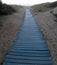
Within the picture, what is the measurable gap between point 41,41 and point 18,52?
8.18ft

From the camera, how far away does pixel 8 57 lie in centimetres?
1117

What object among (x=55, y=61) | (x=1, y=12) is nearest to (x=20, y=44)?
(x=55, y=61)

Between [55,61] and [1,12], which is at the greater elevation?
[1,12]

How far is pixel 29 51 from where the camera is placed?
12078 mm

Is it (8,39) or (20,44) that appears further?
(8,39)

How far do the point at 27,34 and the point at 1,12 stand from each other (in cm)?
1163

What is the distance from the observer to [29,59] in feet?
35.6

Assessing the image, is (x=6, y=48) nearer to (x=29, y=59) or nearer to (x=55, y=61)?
(x=29, y=59)

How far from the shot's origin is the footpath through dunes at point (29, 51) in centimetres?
1059

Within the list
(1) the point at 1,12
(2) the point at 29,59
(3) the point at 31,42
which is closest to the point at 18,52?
(2) the point at 29,59

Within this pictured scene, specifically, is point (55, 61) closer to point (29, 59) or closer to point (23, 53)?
point (29, 59)

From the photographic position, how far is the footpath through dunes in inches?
417

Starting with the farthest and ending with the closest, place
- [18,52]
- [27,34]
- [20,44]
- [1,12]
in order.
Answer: [1,12]
[27,34]
[20,44]
[18,52]

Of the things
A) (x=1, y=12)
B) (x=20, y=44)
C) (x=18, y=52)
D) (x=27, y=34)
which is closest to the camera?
(x=18, y=52)
